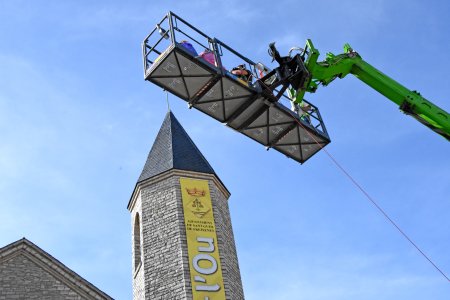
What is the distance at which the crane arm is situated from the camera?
1210 cm

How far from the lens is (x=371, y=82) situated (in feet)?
41.4

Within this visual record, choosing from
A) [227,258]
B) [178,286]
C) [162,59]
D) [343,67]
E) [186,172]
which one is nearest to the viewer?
[162,59]

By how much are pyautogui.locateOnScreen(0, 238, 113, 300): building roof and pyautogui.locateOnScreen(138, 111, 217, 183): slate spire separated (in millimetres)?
6066

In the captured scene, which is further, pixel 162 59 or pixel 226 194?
pixel 226 194

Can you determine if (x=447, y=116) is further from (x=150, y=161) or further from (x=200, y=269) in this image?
(x=150, y=161)

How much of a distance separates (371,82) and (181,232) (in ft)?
24.8

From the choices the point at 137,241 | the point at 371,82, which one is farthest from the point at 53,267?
the point at 371,82

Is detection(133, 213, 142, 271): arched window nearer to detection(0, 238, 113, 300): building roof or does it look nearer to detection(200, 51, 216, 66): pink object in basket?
detection(0, 238, 113, 300): building roof

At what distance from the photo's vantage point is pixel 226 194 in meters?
20.4

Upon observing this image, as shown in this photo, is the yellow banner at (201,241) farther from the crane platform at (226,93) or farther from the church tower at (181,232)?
the crane platform at (226,93)

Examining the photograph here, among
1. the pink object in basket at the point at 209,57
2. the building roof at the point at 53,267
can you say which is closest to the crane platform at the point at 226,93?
the pink object in basket at the point at 209,57

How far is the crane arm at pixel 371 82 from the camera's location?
12102 millimetres

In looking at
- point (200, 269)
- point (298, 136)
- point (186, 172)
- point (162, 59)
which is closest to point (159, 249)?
point (200, 269)

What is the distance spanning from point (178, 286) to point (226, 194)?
4431mm
